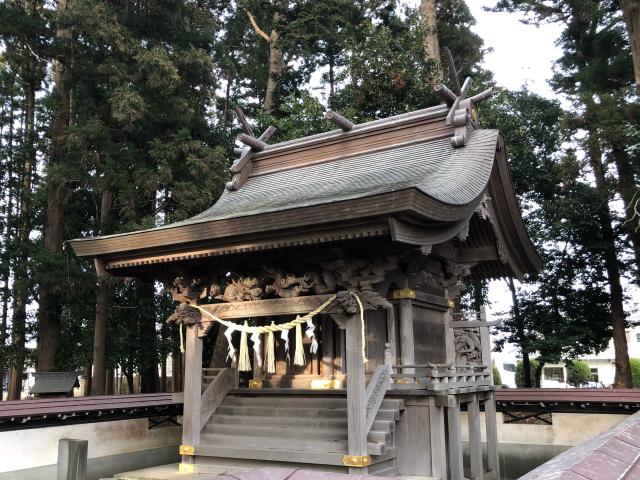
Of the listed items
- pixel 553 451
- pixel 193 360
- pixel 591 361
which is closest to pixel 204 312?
pixel 193 360

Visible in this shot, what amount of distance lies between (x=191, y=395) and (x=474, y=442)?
185 inches

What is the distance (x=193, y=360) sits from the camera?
8.59 m

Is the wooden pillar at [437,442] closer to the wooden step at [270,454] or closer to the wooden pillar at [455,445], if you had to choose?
the wooden pillar at [455,445]

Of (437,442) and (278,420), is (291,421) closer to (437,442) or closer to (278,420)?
(278,420)

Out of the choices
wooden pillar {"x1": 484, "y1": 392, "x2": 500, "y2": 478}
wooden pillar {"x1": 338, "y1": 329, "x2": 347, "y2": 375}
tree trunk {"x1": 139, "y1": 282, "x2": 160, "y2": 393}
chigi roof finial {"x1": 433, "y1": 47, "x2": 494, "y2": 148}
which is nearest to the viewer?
wooden pillar {"x1": 338, "y1": 329, "x2": 347, "y2": 375}

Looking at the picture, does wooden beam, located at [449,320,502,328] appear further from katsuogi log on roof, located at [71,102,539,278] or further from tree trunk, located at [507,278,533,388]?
tree trunk, located at [507,278,533,388]

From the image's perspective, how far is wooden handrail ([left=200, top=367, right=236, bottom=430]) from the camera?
881cm

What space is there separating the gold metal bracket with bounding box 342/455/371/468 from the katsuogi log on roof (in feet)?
8.83

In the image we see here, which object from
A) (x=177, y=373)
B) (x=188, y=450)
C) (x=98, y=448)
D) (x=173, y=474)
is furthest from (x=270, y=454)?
(x=177, y=373)

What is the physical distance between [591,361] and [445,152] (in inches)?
1761

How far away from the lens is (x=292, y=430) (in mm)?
7820

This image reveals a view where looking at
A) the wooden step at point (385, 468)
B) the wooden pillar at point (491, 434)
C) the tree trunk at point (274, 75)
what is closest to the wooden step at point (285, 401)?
the wooden step at point (385, 468)

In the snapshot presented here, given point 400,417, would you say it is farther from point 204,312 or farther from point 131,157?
point 131,157

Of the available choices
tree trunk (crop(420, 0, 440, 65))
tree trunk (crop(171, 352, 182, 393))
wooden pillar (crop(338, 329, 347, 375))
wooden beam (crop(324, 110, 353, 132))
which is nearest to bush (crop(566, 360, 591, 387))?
tree trunk (crop(420, 0, 440, 65))
